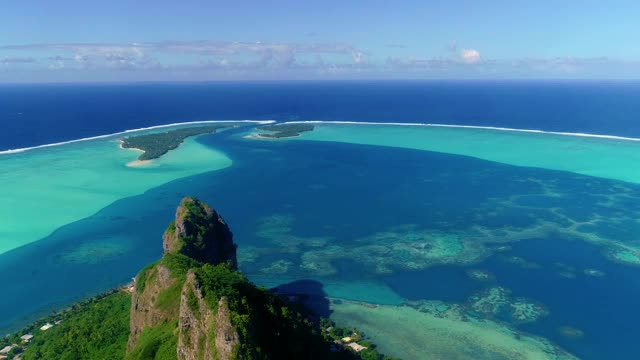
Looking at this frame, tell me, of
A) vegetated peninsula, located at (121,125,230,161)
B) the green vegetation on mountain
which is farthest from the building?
vegetated peninsula, located at (121,125,230,161)

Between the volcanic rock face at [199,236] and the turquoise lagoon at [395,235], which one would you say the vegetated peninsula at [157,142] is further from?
the volcanic rock face at [199,236]

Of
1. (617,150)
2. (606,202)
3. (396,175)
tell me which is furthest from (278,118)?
(606,202)

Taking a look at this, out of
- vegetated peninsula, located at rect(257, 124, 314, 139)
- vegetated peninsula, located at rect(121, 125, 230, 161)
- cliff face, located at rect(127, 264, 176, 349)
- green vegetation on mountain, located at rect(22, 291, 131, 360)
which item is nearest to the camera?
cliff face, located at rect(127, 264, 176, 349)

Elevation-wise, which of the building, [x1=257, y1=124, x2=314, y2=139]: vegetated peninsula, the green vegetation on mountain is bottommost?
the building

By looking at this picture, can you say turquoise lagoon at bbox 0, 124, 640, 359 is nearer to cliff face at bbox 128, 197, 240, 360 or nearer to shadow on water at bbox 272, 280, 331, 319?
shadow on water at bbox 272, 280, 331, 319

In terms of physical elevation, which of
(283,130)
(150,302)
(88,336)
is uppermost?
(283,130)

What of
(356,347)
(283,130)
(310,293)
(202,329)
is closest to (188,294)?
(202,329)

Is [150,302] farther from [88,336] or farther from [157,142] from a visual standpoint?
[157,142]
